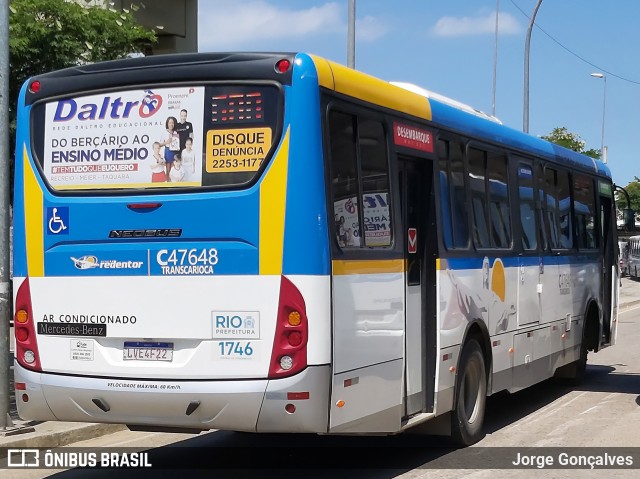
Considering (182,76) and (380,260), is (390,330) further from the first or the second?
(182,76)

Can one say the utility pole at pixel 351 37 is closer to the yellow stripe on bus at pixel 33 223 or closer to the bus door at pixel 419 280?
the bus door at pixel 419 280

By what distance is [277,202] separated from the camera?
23.7ft

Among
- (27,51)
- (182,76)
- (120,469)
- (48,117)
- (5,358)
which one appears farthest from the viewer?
(27,51)

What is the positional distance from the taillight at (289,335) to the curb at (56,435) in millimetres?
3386

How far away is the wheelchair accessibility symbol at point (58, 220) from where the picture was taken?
7871 mm

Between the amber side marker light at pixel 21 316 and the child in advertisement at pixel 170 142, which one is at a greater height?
the child in advertisement at pixel 170 142

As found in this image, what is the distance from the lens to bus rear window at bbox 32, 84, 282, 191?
7.35m

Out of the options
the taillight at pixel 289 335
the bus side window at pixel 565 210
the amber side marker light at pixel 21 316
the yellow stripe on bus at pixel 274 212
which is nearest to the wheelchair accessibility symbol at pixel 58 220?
the amber side marker light at pixel 21 316

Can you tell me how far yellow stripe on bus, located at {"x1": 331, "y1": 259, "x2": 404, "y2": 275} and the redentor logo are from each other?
1738 millimetres

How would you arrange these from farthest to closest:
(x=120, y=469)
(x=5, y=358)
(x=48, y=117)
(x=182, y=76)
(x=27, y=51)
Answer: (x=27, y=51) < (x=5, y=358) < (x=120, y=469) < (x=48, y=117) < (x=182, y=76)

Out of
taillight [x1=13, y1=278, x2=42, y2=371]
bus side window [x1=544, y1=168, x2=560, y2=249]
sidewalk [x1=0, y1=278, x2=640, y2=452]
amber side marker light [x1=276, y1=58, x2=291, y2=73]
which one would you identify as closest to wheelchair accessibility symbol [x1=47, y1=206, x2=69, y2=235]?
taillight [x1=13, y1=278, x2=42, y2=371]

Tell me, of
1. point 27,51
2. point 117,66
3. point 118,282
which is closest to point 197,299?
point 118,282

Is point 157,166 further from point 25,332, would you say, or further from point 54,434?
point 54,434

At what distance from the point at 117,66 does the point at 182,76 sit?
0.66 m
